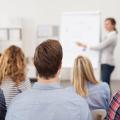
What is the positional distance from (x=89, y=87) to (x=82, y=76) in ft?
0.39

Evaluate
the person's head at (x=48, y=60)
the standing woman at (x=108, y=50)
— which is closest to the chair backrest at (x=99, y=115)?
the person's head at (x=48, y=60)

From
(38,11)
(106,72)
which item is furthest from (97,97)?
(38,11)

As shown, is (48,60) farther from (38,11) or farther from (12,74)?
A: (38,11)

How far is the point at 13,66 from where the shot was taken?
262cm

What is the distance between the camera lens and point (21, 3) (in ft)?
24.5

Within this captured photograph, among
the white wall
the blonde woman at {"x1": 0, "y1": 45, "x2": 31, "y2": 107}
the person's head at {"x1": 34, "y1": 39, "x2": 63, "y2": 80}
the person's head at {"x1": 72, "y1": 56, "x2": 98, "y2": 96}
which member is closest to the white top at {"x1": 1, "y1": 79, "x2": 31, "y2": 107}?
the blonde woman at {"x1": 0, "y1": 45, "x2": 31, "y2": 107}

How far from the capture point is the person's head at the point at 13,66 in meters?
2.58

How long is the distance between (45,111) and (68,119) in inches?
4.4

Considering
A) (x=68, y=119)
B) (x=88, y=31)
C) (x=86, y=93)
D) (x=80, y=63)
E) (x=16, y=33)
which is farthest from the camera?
(x=16, y=33)

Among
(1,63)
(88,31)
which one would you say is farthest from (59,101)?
(88,31)

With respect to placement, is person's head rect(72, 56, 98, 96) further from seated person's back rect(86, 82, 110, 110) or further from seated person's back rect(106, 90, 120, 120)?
seated person's back rect(106, 90, 120, 120)

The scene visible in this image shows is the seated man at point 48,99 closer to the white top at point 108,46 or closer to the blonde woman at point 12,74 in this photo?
the blonde woman at point 12,74

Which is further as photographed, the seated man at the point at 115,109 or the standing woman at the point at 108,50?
the standing woman at the point at 108,50

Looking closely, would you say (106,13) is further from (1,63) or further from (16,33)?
(1,63)
